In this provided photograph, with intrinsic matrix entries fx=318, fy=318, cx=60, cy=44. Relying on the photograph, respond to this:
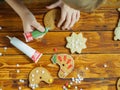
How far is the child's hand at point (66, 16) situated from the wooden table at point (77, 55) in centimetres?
3

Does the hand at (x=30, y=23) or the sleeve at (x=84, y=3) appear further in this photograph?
the hand at (x=30, y=23)

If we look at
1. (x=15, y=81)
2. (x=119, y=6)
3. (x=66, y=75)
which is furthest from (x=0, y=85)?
(x=119, y=6)

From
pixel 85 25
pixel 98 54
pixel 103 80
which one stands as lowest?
pixel 103 80

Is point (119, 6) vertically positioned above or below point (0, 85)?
above

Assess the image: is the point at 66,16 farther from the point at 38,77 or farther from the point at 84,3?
the point at 84,3

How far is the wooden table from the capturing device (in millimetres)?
1278

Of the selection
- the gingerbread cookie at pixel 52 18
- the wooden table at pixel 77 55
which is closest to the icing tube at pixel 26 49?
the wooden table at pixel 77 55

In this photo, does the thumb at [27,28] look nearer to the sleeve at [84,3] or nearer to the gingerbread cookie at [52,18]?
the gingerbread cookie at [52,18]

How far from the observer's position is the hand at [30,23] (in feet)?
4.07

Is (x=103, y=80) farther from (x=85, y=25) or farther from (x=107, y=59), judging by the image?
(x=85, y=25)

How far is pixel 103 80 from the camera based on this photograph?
50.9 inches

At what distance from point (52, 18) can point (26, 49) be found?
0.56 ft

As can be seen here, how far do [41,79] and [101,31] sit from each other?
0.32 meters

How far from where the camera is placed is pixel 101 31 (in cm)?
134
